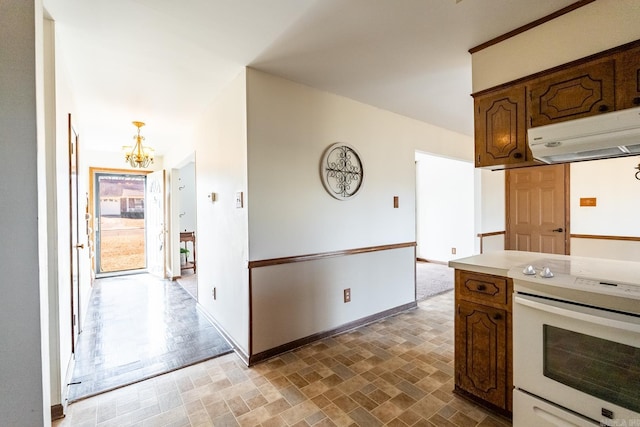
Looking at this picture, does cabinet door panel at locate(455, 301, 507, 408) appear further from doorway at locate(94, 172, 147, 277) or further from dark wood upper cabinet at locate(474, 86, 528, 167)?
doorway at locate(94, 172, 147, 277)

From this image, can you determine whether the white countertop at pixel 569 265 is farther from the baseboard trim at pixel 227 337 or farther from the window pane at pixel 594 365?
the baseboard trim at pixel 227 337

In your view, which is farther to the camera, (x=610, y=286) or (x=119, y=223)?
(x=119, y=223)

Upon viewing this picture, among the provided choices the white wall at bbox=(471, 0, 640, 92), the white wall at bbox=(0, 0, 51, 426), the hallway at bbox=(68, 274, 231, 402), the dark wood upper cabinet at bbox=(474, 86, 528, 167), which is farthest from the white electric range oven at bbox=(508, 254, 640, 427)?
the hallway at bbox=(68, 274, 231, 402)

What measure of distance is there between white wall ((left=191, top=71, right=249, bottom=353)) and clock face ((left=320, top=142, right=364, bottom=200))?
2.68 feet

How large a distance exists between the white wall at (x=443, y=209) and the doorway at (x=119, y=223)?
20.1 feet

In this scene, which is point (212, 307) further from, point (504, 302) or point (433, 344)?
point (504, 302)

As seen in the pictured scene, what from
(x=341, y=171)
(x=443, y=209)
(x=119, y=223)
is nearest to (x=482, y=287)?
(x=341, y=171)

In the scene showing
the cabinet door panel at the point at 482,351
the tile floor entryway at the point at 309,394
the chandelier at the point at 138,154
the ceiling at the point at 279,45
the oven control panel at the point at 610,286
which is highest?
the ceiling at the point at 279,45

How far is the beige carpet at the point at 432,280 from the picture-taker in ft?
14.1

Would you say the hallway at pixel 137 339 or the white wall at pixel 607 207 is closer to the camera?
the hallway at pixel 137 339

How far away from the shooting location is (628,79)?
57.1 inches

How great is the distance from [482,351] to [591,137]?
4.34 ft

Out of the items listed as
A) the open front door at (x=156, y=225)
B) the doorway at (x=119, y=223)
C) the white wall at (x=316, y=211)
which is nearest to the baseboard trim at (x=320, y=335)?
the white wall at (x=316, y=211)

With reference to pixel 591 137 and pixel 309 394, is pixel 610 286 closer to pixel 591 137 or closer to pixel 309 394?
pixel 591 137
